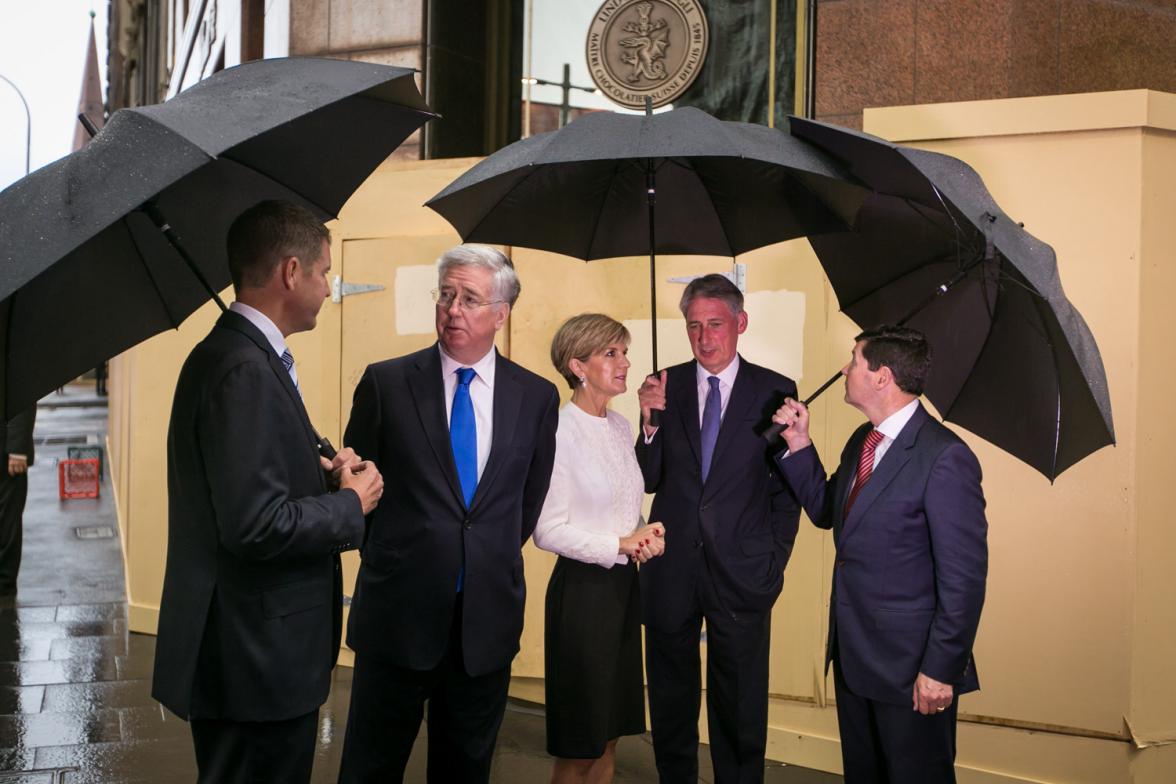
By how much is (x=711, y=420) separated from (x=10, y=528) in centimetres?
725

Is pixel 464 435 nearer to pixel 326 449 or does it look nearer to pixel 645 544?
pixel 326 449

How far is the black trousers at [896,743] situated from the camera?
147 inches

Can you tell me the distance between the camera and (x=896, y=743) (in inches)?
148

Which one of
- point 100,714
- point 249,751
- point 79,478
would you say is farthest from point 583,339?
point 79,478

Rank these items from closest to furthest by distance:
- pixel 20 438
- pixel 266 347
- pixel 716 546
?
1. pixel 266 347
2. pixel 716 546
3. pixel 20 438

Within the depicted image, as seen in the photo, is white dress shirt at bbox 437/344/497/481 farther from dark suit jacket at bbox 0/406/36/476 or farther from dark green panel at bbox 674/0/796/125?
dark suit jacket at bbox 0/406/36/476

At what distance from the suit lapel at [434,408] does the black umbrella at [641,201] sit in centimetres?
58

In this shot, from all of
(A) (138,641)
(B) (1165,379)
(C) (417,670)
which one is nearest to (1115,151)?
(B) (1165,379)

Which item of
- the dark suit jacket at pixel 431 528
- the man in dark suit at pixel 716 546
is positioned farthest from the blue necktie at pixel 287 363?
the man in dark suit at pixel 716 546

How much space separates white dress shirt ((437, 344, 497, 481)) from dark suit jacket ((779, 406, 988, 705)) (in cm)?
119

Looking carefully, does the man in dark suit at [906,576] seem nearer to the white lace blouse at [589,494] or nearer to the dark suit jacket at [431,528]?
the white lace blouse at [589,494]

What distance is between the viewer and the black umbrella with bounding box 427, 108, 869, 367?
12.7 ft

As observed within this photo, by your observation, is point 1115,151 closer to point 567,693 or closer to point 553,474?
point 553,474

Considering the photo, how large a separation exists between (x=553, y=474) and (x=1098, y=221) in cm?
264
